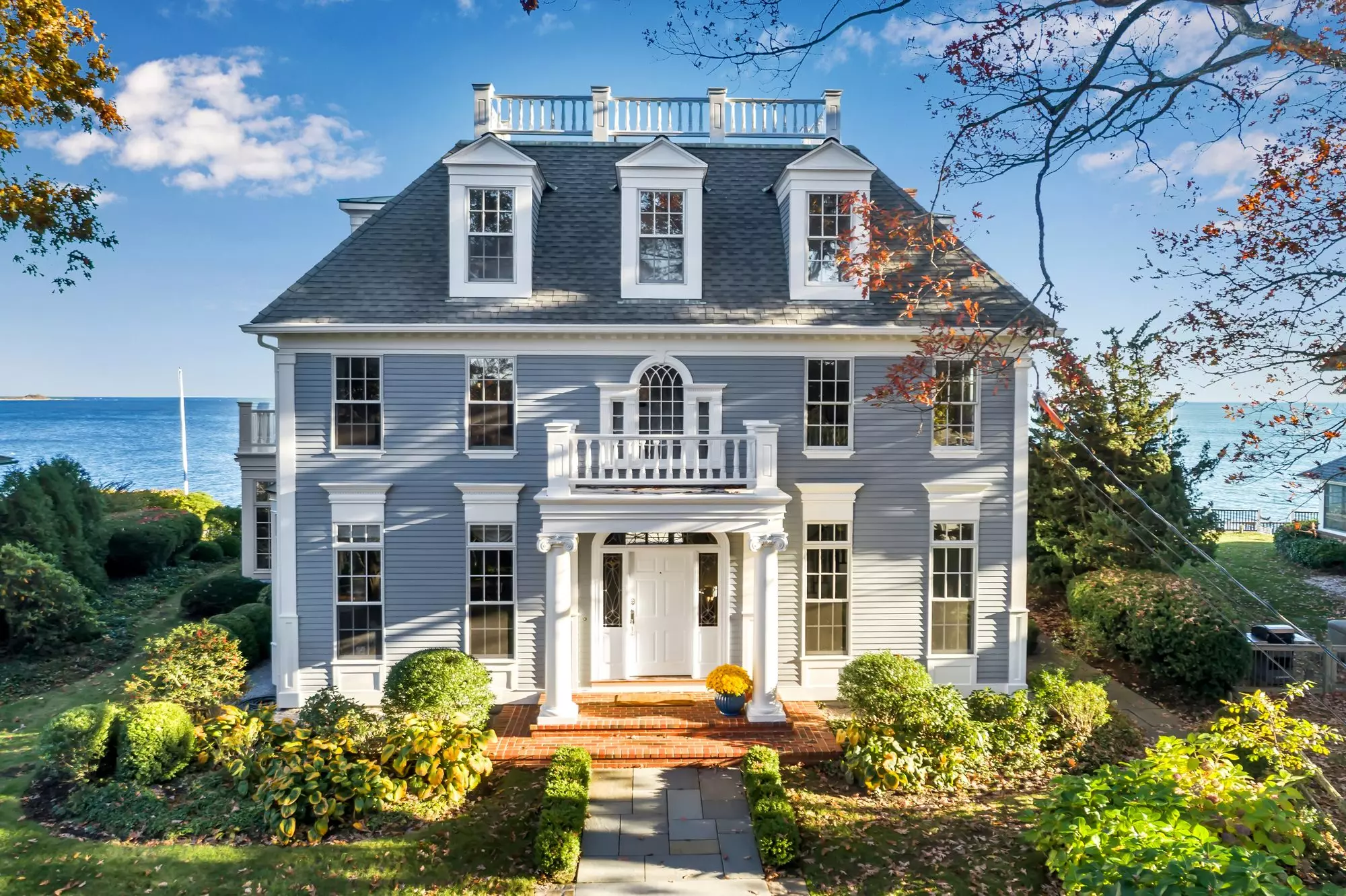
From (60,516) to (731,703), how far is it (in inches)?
695

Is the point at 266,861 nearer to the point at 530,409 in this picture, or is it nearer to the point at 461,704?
the point at 461,704

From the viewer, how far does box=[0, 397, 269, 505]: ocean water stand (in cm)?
7844

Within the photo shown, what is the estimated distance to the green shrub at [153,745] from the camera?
986 cm

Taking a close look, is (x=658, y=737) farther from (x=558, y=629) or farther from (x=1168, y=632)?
(x=1168, y=632)

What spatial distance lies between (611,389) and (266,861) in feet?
27.3

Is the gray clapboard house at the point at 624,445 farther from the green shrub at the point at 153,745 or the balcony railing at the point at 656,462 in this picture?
the green shrub at the point at 153,745

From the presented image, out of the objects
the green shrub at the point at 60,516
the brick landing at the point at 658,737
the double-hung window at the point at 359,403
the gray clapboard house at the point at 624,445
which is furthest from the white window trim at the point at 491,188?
the green shrub at the point at 60,516

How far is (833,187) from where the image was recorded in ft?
43.6

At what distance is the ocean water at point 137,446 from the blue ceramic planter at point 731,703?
6352cm

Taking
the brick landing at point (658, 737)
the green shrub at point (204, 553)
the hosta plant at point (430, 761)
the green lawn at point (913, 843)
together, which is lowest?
the green lawn at point (913, 843)

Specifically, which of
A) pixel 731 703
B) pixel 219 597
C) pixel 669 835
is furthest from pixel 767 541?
pixel 219 597

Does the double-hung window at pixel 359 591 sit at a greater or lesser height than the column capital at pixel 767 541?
lesser

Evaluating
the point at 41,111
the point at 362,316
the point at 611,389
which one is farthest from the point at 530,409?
the point at 41,111

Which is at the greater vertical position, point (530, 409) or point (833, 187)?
point (833, 187)
